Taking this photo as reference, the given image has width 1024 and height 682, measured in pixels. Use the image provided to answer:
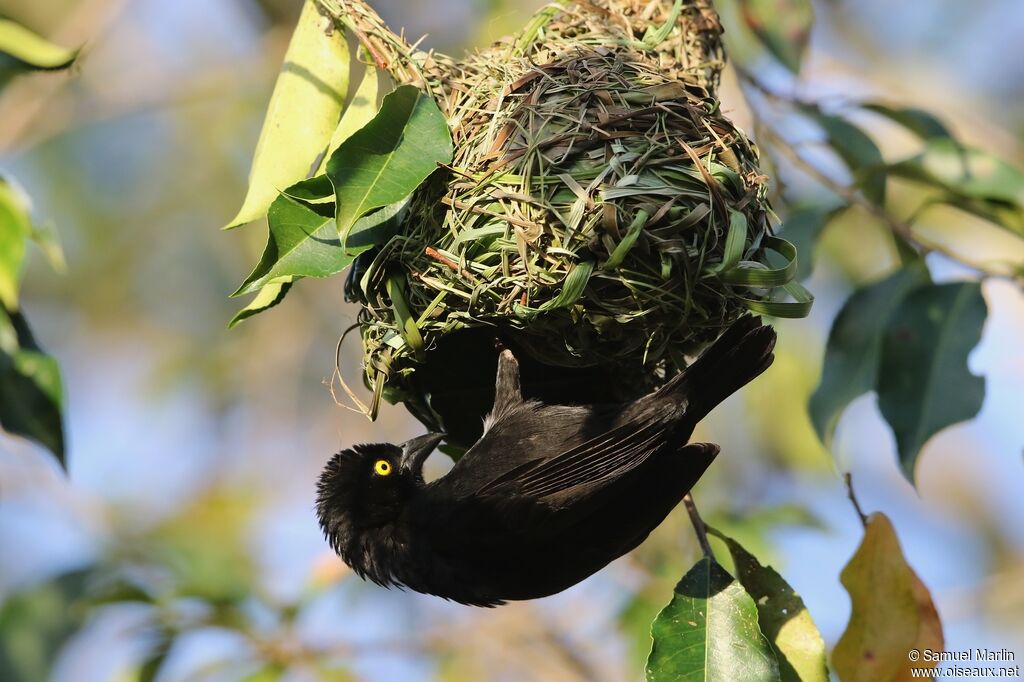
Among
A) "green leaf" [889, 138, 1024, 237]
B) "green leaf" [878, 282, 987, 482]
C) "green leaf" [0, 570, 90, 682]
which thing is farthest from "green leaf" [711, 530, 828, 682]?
"green leaf" [0, 570, 90, 682]

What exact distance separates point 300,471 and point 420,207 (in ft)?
21.7

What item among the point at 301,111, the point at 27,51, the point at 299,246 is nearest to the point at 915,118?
the point at 301,111

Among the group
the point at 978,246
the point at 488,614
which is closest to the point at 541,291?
the point at 488,614

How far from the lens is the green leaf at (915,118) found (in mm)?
4755

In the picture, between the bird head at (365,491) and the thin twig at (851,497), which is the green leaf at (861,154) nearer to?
the thin twig at (851,497)

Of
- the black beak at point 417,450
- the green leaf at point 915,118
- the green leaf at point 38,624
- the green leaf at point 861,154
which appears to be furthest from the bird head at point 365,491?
the green leaf at point 915,118

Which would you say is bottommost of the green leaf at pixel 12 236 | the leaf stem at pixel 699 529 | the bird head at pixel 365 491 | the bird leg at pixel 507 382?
the bird head at pixel 365 491

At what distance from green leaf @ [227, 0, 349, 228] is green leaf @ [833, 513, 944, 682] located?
2181mm

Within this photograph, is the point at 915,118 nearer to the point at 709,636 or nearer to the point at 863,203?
the point at 863,203

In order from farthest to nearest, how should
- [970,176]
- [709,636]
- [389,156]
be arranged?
1. [970,176]
2. [709,636]
3. [389,156]

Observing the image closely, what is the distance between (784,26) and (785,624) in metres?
2.56

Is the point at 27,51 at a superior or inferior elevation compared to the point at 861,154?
superior

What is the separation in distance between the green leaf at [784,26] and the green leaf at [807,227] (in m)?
0.61

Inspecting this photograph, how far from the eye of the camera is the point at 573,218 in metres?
2.92
